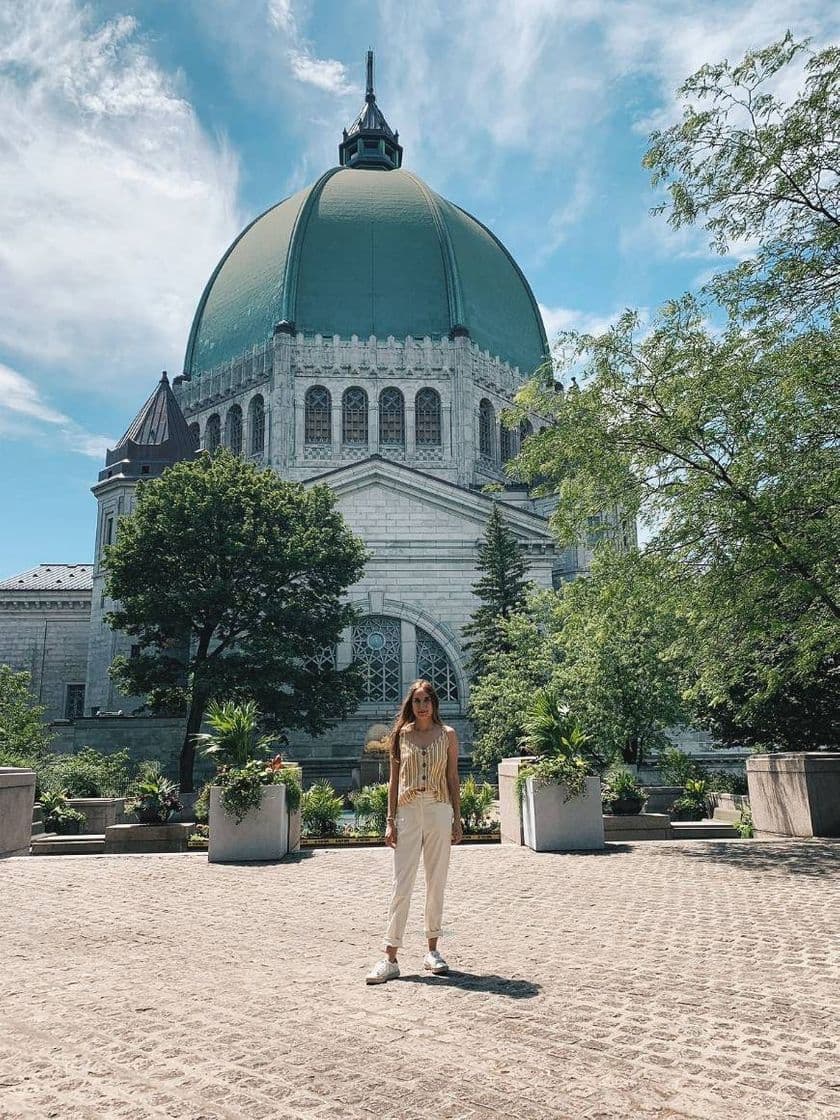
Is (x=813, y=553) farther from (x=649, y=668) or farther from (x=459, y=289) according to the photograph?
(x=459, y=289)

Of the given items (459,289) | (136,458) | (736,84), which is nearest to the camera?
(736,84)

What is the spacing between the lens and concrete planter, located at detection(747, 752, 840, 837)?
1257cm

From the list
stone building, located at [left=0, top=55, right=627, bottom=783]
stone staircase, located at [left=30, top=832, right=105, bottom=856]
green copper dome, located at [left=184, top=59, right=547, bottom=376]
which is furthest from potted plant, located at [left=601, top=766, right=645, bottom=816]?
green copper dome, located at [left=184, top=59, right=547, bottom=376]

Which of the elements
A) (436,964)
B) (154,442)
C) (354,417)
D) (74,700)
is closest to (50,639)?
(74,700)

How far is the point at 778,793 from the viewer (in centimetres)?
1348

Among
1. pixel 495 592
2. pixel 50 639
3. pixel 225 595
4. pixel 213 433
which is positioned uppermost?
pixel 213 433

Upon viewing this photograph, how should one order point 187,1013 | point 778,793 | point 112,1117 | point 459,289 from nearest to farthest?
1. point 112,1117
2. point 187,1013
3. point 778,793
4. point 459,289

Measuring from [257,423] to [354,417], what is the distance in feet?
→ 18.7

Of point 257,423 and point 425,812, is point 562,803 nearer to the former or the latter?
point 425,812

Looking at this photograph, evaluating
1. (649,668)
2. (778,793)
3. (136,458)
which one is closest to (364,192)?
(136,458)

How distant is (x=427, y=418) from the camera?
4803cm

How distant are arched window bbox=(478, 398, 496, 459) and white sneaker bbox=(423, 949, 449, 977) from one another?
145 ft

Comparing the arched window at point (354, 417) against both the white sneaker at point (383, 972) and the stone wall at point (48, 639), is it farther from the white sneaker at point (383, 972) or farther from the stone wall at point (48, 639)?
the white sneaker at point (383, 972)

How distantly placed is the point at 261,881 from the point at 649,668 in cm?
1496
